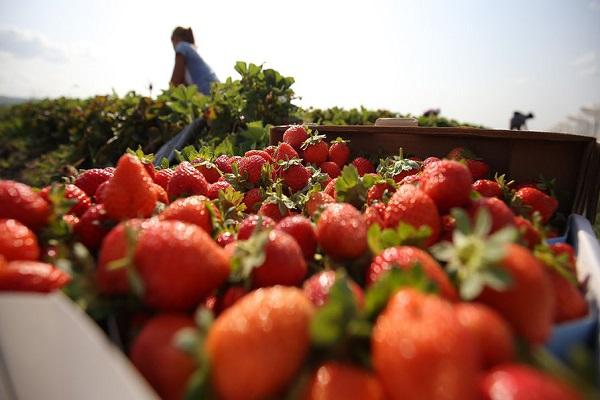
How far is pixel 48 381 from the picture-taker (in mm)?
746

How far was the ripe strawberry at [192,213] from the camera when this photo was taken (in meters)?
1.11

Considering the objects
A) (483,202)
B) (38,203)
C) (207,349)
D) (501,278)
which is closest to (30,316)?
(207,349)

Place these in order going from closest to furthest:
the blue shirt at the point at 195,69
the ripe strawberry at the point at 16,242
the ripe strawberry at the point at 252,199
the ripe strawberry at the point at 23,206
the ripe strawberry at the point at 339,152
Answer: the ripe strawberry at the point at 16,242 < the ripe strawberry at the point at 23,206 < the ripe strawberry at the point at 252,199 < the ripe strawberry at the point at 339,152 < the blue shirt at the point at 195,69

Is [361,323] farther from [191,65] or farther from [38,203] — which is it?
[191,65]

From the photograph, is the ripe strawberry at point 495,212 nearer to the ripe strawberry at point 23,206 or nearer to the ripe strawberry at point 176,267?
the ripe strawberry at point 176,267

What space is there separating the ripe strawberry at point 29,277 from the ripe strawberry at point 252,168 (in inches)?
41.2

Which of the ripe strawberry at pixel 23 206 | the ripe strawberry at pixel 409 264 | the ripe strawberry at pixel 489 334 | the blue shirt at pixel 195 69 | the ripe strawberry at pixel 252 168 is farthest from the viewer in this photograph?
the blue shirt at pixel 195 69

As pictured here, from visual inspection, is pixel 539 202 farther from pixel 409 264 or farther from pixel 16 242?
pixel 16 242

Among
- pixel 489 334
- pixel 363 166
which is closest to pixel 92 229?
pixel 489 334

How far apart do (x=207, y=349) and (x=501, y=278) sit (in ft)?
1.67

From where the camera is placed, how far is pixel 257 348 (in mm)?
650

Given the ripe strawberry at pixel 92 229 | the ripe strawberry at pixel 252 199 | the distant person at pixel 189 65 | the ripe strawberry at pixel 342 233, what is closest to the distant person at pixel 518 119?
the distant person at pixel 189 65

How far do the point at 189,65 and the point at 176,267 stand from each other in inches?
213

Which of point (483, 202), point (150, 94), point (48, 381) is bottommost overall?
point (48, 381)
